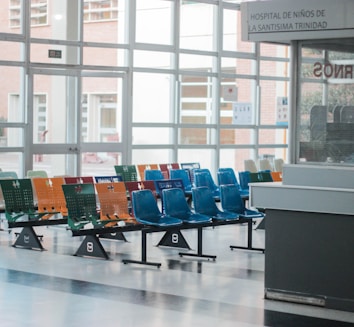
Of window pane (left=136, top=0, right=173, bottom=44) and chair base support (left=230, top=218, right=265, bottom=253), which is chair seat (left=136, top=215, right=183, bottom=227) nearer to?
chair base support (left=230, top=218, right=265, bottom=253)

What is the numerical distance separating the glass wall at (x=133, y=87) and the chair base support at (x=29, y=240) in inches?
169

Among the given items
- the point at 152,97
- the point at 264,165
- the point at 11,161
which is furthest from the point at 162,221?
the point at 152,97

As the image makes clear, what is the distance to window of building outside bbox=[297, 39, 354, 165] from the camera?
27.0ft

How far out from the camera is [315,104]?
8438 millimetres

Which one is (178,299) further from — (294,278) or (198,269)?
(198,269)

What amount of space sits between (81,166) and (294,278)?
9057 mm

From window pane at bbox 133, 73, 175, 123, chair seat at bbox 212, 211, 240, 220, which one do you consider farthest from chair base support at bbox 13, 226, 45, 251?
window pane at bbox 133, 73, 175, 123

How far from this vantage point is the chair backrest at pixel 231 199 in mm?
11547

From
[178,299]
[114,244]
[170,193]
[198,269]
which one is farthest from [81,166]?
[178,299]

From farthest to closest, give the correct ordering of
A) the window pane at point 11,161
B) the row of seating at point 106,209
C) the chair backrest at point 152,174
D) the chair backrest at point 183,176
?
the window pane at point 11,161
the chair backrest at point 183,176
the chair backrest at point 152,174
the row of seating at point 106,209

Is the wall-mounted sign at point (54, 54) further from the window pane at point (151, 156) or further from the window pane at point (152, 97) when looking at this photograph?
the window pane at point (151, 156)

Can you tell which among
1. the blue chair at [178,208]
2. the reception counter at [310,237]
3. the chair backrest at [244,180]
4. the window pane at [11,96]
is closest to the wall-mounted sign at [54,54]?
the window pane at [11,96]

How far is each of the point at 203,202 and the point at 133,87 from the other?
6801 mm

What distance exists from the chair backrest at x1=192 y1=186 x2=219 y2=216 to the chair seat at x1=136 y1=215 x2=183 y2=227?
617 mm
